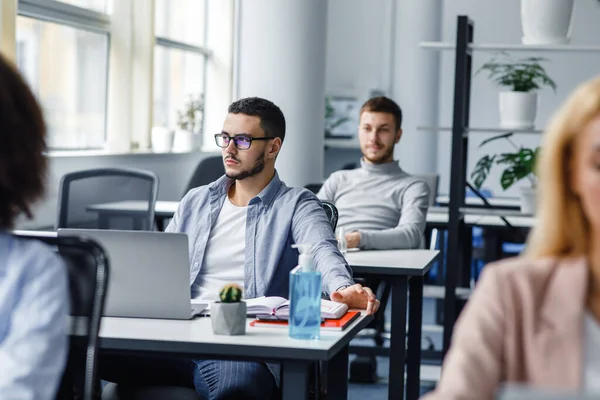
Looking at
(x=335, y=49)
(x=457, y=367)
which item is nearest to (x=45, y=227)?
(x=457, y=367)

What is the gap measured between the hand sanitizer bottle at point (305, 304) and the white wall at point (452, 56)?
708 centimetres

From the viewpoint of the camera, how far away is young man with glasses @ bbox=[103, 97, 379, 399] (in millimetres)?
2730

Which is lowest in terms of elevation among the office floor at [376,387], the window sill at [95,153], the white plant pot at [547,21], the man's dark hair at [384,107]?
the office floor at [376,387]

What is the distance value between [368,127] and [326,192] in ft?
1.31

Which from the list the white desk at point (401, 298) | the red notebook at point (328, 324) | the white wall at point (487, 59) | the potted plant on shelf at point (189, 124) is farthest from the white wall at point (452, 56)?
the red notebook at point (328, 324)

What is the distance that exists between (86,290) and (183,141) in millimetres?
5387

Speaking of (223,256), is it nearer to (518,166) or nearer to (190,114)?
(518,166)

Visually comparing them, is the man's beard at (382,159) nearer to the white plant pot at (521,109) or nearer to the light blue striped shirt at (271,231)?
the white plant pot at (521,109)

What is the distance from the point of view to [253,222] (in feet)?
9.23

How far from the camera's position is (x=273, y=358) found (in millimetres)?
2004

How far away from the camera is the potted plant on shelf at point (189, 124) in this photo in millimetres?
6953

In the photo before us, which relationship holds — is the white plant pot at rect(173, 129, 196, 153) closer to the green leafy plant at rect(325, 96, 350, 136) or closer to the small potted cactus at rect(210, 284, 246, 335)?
the green leafy plant at rect(325, 96, 350, 136)

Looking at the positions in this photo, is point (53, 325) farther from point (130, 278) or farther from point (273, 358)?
point (130, 278)

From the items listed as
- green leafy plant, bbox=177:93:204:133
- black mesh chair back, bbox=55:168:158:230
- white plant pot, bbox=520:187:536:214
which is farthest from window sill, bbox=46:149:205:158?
white plant pot, bbox=520:187:536:214
